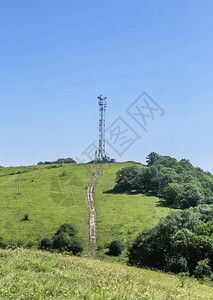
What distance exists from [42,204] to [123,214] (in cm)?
2248

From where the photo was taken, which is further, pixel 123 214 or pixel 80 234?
pixel 123 214

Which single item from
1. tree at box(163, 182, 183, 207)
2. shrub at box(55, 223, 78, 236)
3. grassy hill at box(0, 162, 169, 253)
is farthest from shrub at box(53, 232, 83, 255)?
tree at box(163, 182, 183, 207)

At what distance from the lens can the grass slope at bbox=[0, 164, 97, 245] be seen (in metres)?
59.2

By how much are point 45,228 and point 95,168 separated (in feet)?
217

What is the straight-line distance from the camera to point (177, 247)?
42469 millimetres

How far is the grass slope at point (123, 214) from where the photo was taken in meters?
57.3

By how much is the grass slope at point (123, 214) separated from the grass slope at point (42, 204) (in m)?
4.16

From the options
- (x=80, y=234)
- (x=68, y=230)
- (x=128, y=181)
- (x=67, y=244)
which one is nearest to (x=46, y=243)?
(x=67, y=244)

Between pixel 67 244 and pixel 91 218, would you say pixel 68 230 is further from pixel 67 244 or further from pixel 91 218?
pixel 91 218

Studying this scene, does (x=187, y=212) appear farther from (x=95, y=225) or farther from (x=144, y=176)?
(x=144, y=176)

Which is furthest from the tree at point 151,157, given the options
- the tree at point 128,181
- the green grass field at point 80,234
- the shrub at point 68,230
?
the shrub at point 68,230

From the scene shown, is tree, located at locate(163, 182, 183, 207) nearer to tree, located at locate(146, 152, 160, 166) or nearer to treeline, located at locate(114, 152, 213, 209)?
treeline, located at locate(114, 152, 213, 209)

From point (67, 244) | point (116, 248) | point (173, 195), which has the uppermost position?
point (173, 195)

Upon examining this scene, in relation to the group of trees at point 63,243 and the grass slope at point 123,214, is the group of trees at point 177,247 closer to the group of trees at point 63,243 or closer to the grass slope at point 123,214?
the grass slope at point 123,214
